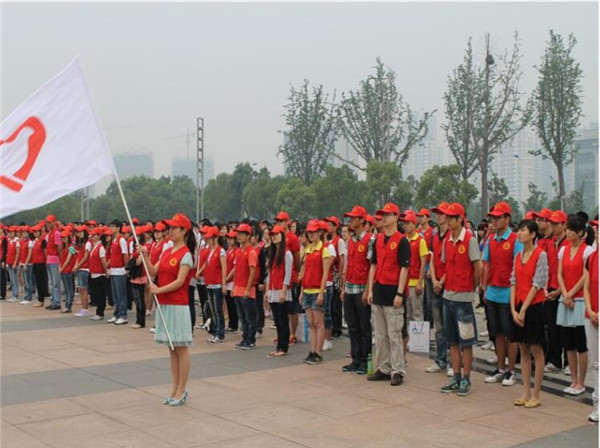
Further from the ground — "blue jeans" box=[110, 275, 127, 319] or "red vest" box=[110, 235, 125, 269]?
"red vest" box=[110, 235, 125, 269]

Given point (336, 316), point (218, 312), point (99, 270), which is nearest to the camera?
point (218, 312)

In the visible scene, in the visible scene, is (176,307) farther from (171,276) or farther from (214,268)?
(214,268)

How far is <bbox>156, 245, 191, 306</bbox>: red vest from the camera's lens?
23.6ft

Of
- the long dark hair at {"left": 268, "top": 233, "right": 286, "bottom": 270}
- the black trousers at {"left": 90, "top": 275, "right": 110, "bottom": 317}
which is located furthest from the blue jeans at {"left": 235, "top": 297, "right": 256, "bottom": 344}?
the black trousers at {"left": 90, "top": 275, "right": 110, "bottom": 317}

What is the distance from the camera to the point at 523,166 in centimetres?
5894

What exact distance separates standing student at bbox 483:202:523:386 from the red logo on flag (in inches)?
194

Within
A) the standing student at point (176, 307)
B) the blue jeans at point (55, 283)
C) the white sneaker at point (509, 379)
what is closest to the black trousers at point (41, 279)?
the blue jeans at point (55, 283)

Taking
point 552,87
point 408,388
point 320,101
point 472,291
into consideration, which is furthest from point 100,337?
point 320,101

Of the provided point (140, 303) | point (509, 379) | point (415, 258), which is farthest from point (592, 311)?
point (140, 303)

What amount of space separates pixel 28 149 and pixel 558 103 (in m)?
27.5

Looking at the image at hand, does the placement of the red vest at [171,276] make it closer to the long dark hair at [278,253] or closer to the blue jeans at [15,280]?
the long dark hair at [278,253]

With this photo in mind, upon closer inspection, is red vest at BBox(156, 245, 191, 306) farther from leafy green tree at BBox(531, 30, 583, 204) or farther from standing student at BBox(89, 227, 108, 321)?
leafy green tree at BBox(531, 30, 583, 204)

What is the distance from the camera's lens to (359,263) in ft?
28.9

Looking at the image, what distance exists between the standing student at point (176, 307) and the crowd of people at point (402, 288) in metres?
0.01
